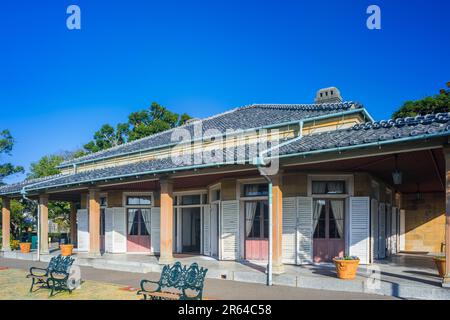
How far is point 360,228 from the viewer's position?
1142 cm

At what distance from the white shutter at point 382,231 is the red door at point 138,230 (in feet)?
28.9

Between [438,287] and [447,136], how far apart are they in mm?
2846

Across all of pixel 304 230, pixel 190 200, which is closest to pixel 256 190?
pixel 304 230

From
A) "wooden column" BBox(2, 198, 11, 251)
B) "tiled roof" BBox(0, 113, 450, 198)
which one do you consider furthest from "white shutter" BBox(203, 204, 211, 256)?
"wooden column" BBox(2, 198, 11, 251)

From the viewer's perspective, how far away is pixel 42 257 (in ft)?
52.4

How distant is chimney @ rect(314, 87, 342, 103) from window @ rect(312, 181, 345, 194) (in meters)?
6.71

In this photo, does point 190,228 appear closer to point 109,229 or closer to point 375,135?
point 109,229

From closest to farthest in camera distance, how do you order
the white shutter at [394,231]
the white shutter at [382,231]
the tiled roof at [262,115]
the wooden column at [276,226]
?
the wooden column at [276,226] → the white shutter at [382,231] → the tiled roof at [262,115] → the white shutter at [394,231]

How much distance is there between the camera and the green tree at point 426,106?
24667 millimetres

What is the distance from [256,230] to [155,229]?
5439mm

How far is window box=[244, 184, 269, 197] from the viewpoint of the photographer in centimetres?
1230

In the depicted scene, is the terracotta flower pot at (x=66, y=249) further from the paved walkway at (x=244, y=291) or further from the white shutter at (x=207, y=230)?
the white shutter at (x=207, y=230)

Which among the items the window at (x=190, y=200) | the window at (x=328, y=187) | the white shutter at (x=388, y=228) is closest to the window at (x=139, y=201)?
the window at (x=190, y=200)

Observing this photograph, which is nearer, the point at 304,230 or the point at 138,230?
the point at 304,230
